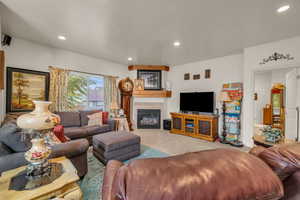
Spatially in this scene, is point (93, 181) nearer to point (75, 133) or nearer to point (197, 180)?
point (75, 133)

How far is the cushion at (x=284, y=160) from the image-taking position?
58 cm

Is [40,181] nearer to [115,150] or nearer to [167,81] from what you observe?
[115,150]

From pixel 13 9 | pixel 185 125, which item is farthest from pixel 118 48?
pixel 185 125

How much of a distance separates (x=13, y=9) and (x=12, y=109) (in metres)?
2.12

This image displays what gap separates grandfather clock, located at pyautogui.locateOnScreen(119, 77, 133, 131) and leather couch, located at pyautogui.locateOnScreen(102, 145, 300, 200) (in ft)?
14.7

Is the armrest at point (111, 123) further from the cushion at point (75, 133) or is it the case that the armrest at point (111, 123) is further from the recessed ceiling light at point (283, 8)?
the recessed ceiling light at point (283, 8)

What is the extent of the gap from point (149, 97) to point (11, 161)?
164 inches

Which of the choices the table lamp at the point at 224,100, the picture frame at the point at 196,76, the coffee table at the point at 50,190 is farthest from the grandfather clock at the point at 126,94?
the coffee table at the point at 50,190

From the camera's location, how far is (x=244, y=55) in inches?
132

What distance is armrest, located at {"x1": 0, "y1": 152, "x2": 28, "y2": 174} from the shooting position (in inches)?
50.6

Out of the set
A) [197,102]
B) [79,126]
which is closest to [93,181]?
[79,126]

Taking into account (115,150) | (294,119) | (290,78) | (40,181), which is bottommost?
(115,150)

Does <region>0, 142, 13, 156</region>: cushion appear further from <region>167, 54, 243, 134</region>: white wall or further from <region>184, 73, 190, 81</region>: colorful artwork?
<region>184, 73, 190, 81</region>: colorful artwork

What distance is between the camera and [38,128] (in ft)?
3.47
